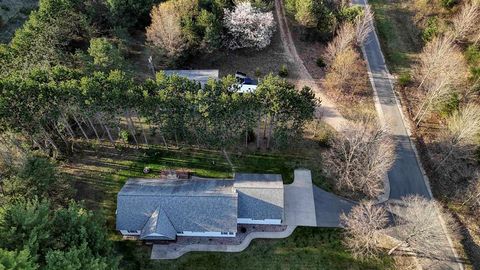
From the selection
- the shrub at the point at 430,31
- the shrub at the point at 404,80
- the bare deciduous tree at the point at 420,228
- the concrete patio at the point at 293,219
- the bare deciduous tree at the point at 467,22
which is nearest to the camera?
the bare deciduous tree at the point at 420,228

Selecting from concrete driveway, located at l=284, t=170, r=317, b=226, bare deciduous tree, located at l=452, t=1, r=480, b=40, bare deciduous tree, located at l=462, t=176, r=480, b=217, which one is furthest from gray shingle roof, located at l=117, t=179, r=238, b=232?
bare deciduous tree, located at l=452, t=1, r=480, b=40

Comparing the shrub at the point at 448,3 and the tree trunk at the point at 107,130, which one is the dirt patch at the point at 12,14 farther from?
the shrub at the point at 448,3

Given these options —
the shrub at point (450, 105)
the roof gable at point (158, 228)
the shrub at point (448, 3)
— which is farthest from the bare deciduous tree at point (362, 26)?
the roof gable at point (158, 228)

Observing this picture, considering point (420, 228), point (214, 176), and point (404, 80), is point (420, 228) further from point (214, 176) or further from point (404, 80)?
point (404, 80)

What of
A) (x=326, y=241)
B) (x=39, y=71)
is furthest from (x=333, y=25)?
(x=39, y=71)

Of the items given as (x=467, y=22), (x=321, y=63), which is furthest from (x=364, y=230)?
(x=467, y=22)

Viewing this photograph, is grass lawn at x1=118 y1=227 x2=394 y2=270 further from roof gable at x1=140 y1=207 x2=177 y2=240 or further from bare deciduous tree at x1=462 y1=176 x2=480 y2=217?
bare deciduous tree at x1=462 y1=176 x2=480 y2=217
